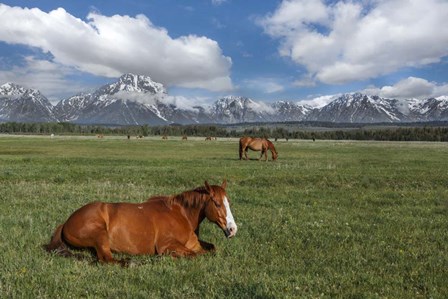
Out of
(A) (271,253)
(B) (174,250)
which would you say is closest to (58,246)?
(B) (174,250)

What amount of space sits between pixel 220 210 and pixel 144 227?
1.60m

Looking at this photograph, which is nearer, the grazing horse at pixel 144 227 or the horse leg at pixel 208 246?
the grazing horse at pixel 144 227

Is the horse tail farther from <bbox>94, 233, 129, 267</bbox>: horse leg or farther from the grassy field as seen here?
<bbox>94, 233, 129, 267</bbox>: horse leg

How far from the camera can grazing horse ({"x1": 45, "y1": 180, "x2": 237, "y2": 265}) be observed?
8289mm

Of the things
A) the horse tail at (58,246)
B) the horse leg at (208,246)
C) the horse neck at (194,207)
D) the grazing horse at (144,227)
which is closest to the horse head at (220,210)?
the grazing horse at (144,227)

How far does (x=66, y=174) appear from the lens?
80.7ft

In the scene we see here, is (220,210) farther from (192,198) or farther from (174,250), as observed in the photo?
(174,250)

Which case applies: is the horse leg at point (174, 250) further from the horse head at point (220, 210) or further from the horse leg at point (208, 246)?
the horse head at point (220, 210)

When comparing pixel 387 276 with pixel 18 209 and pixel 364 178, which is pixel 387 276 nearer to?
pixel 18 209

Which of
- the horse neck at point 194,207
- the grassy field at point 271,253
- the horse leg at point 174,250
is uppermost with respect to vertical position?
the horse neck at point 194,207

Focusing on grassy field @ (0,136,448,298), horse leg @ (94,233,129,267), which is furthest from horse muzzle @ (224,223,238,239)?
horse leg @ (94,233,129,267)

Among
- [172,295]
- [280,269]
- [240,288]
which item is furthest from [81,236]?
[280,269]

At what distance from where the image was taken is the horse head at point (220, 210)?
8.70 metres

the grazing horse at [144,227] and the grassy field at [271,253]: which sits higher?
the grazing horse at [144,227]
